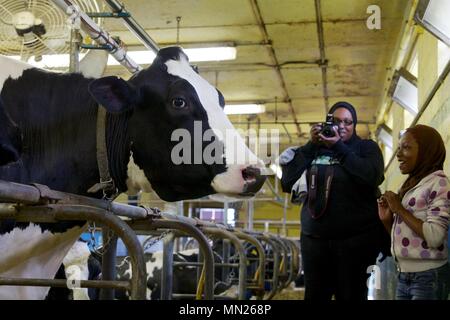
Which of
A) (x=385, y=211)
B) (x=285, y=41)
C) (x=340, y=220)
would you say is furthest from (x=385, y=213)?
(x=285, y=41)

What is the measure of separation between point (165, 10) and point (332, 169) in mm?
3671

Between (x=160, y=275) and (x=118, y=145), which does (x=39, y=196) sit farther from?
(x=160, y=275)

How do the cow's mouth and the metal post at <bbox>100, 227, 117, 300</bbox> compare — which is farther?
the metal post at <bbox>100, 227, 117, 300</bbox>

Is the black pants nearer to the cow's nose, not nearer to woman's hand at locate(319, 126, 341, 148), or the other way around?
woman's hand at locate(319, 126, 341, 148)

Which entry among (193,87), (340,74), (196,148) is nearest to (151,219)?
(196,148)

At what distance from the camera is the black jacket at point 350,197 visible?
8.40ft

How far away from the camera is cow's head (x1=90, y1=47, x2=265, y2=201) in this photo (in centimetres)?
191

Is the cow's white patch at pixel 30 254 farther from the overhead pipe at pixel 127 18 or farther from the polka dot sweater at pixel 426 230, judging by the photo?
the overhead pipe at pixel 127 18

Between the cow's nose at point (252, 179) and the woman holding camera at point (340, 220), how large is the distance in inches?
31.3

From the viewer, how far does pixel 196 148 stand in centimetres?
194

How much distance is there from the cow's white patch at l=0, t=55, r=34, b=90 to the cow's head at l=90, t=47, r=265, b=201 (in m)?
0.32

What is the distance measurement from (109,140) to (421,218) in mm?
1199

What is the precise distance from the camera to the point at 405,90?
20.9 ft

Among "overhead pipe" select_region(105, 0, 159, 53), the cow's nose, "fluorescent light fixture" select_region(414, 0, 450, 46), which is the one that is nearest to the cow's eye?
the cow's nose
